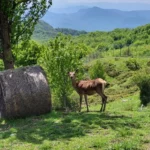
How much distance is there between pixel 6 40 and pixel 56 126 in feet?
27.6

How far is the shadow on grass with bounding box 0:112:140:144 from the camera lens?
35.9 feet

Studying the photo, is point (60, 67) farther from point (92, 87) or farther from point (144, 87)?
point (92, 87)

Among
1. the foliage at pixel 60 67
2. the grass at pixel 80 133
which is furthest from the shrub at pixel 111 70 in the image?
the grass at pixel 80 133

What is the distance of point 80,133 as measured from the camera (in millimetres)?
10977

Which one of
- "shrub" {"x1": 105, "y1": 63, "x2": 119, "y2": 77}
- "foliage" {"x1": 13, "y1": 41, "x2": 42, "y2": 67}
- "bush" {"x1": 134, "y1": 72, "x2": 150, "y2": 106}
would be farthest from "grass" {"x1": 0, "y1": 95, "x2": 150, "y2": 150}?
"shrub" {"x1": 105, "y1": 63, "x2": 119, "y2": 77}

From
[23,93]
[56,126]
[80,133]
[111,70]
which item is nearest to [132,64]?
[111,70]

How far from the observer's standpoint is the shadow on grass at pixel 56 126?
10.9m

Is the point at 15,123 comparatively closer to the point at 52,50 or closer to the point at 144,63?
the point at 52,50

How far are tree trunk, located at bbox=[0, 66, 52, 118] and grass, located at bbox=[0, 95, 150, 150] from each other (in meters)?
0.77

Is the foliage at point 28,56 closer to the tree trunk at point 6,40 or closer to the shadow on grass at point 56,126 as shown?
the tree trunk at point 6,40

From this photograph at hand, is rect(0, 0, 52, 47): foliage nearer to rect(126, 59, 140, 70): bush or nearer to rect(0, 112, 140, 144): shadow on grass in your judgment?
rect(0, 112, 140, 144): shadow on grass

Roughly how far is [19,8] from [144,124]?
11.8m

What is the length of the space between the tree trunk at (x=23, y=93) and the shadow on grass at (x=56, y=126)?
487mm

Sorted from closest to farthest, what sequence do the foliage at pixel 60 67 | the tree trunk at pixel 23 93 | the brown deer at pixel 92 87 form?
the tree trunk at pixel 23 93 → the brown deer at pixel 92 87 → the foliage at pixel 60 67
